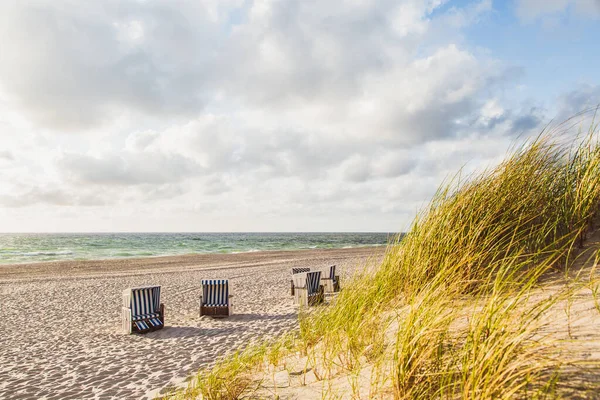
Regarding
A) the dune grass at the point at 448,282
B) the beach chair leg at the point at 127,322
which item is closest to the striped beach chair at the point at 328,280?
the beach chair leg at the point at 127,322

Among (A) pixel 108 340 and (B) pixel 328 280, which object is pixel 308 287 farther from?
(A) pixel 108 340

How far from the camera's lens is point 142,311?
7871 mm

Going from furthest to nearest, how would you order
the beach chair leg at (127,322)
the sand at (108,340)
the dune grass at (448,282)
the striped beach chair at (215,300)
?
the striped beach chair at (215,300)
the beach chair leg at (127,322)
the sand at (108,340)
the dune grass at (448,282)

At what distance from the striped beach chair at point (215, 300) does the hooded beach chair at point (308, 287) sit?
196cm

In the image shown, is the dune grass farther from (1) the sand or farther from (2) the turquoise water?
(2) the turquoise water

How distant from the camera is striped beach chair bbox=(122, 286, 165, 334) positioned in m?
7.67

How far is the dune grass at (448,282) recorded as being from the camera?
2.37m

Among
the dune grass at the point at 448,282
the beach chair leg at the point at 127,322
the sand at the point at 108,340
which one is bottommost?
the sand at the point at 108,340

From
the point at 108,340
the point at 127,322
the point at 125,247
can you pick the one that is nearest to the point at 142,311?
the point at 127,322

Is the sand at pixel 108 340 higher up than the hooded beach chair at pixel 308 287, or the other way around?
the hooded beach chair at pixel 308 287

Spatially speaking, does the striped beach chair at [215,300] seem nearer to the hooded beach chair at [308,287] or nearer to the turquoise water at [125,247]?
the hooded beach chair at [308,287]

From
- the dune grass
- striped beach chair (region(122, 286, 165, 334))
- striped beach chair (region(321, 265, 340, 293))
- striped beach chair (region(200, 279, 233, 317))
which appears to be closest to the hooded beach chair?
striped beach chair (region(321, 265, 340, 293))

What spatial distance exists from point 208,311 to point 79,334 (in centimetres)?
287

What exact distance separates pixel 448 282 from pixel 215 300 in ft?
22.6
